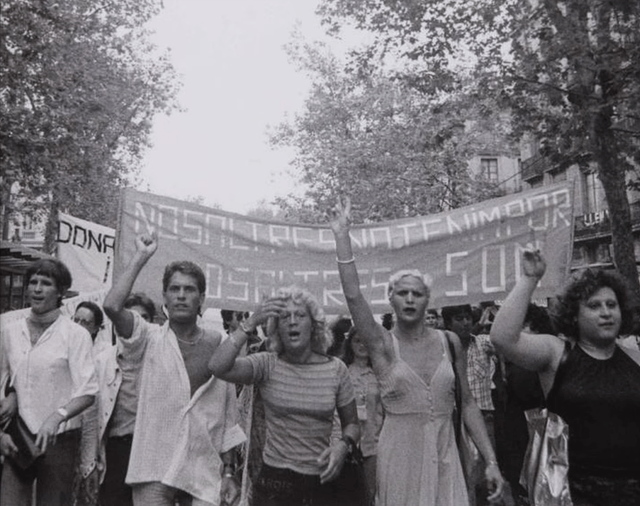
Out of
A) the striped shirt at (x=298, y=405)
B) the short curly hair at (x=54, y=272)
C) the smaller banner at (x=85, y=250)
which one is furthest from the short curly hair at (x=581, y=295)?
the smaller banner at (x=85, y=250)

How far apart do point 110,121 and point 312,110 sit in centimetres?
694

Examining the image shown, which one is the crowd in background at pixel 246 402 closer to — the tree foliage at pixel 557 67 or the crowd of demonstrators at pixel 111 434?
the crowd of demonstrators at pixel 111 434

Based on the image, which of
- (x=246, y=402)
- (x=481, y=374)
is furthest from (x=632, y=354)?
(x=481, y=374)

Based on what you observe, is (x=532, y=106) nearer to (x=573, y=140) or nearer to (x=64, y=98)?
(x=573, y=140)

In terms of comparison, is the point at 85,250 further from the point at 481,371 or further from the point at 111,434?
the point at 111,434

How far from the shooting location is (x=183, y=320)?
4.25 m

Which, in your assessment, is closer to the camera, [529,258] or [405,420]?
[529,258]

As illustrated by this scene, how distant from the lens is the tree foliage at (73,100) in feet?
41.4

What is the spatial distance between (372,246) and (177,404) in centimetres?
352

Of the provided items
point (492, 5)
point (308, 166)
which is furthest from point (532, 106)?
point (308, 166)

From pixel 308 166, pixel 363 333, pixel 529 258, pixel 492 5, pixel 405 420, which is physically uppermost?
pixel 308 166

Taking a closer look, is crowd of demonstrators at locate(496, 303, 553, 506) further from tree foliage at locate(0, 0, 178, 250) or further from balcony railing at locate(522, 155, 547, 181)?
balcony railing at locate(522, 155, 547, 181)

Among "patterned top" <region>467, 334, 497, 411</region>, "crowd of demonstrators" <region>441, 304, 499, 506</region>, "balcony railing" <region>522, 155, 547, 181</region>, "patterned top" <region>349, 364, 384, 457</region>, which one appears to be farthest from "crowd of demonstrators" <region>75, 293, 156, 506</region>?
"balcony railing" <region>522, 155, 547, 181</region>

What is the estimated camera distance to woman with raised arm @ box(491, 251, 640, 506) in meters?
3.15
